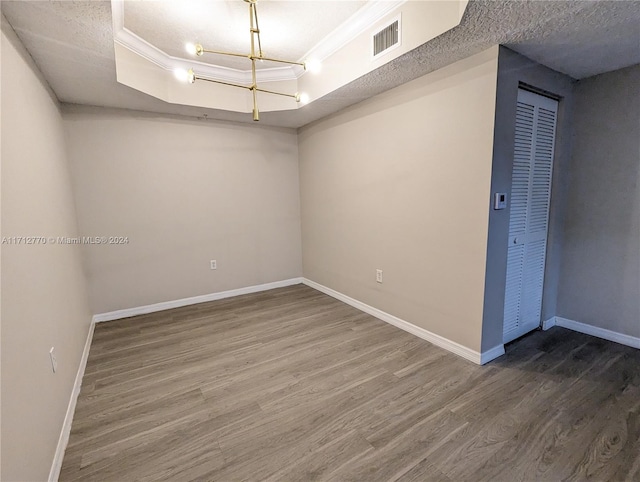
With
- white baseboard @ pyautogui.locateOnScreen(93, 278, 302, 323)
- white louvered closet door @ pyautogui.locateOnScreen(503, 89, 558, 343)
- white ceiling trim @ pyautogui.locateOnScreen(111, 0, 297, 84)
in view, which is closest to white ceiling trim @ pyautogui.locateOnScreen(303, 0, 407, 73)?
white ceiling trim @ pyautogui.locateOnScreen(111, 0, 297, 84)

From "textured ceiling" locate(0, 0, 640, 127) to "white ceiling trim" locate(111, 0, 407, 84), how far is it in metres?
0.22

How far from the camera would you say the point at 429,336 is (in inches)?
110

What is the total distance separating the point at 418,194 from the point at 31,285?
275cm

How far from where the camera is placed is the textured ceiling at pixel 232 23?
86.4 inches

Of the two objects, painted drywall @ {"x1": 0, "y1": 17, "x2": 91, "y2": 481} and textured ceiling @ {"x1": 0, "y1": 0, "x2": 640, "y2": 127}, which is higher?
textured ceiling @ {"x1": 0, "y1": 0, "x2": 640, "y2": 127}

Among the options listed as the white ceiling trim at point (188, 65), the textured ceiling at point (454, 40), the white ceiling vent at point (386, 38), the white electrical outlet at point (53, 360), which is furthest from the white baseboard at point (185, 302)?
the white ceiling vent at point (386, 38)

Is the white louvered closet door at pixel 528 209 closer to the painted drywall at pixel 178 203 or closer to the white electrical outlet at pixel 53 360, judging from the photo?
the painted drywall at pixel 178 203

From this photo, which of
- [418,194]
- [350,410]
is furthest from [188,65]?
[350,410]

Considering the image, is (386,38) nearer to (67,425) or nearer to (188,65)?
(188,65)

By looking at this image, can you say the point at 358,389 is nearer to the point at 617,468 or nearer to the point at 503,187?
the point at 617,468

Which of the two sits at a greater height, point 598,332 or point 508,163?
point 508,163

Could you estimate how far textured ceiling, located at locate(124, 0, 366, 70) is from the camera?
2195 millimetres

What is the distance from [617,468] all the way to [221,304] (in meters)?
3.69

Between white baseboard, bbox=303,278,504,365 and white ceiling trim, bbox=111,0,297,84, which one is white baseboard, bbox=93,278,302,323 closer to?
white baseboard, bbox=303,278,504,365
